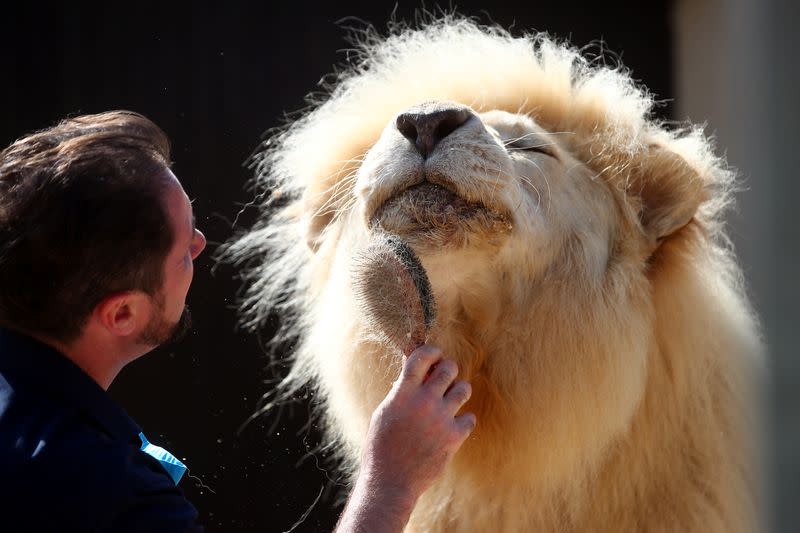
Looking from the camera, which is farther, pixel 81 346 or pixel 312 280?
pixel 312 280

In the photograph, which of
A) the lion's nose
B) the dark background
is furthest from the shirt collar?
the dark background

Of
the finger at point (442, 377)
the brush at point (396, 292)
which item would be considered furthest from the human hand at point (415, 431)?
the brush at point (396, 292)

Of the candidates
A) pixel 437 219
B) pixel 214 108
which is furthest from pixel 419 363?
pixel 214 108

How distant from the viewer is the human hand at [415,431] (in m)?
1.82

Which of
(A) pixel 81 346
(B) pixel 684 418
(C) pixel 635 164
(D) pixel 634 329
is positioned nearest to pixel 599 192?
(C) pixel 635 164

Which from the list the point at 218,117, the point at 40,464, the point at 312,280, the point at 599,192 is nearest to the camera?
the point at 40,464

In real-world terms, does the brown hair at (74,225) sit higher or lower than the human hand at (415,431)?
higher

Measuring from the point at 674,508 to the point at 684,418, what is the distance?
0.91ft

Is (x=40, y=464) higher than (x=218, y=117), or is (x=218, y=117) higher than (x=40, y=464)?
(x=40, y=464)

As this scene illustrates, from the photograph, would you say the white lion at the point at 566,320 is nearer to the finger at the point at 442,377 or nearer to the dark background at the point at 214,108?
the finger at the point at 442,377

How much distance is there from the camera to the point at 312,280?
331 centimetres

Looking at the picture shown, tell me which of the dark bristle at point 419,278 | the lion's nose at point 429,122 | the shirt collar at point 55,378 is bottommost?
the shirt collar at point 55,378

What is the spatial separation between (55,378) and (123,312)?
9.1 inches

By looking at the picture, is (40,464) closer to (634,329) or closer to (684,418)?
(634,329)
